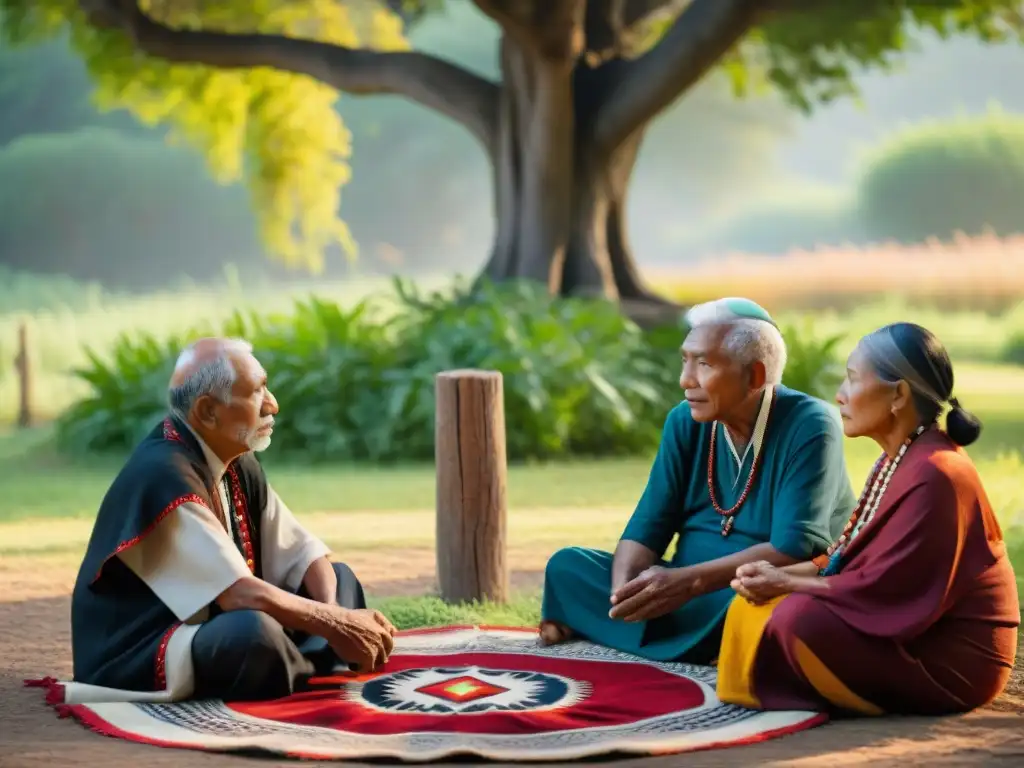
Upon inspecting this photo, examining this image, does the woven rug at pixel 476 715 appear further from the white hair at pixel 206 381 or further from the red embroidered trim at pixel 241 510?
the white hair at pixel 206 381

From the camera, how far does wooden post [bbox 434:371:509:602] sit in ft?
19.6

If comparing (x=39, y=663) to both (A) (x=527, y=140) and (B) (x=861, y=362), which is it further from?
(A) (x=527, y=140)

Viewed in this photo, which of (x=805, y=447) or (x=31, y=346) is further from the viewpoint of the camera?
(x=31, y=346)

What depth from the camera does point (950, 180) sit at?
93.7ft

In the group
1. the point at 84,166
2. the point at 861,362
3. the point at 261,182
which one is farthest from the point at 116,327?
the point at 861,362

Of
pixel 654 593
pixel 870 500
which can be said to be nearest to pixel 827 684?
pixel 870 500

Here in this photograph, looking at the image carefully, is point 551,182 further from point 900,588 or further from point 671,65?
point 900,588

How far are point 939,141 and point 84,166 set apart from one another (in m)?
16.9

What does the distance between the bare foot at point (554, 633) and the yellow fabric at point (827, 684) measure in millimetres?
1150

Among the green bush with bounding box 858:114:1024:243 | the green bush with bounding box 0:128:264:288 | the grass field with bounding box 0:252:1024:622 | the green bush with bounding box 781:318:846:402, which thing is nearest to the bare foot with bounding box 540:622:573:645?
the grass field with bounding box 0:252:1024:622

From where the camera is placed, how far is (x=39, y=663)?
529 centimetres

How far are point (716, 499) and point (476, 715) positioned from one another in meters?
1.19

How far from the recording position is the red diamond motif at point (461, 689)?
4551 mm

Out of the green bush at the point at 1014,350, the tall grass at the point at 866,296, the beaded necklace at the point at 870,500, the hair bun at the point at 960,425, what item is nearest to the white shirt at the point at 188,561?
the beaded necklace at the point at 870,500
